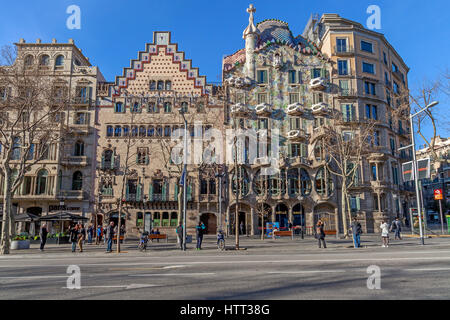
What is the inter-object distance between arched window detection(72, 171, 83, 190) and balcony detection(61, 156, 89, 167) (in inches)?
49.3

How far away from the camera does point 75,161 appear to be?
35938 mm

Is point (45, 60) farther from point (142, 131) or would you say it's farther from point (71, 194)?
point (71, 194)

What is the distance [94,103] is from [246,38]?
21.1 metres

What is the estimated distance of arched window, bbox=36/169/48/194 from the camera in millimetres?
34969

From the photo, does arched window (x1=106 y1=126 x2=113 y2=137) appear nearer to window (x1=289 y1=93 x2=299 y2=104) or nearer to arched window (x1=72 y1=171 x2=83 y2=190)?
arched window (x1=72 y1=171 x2=83 y2=190)

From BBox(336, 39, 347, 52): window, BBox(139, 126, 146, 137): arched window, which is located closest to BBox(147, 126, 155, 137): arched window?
BBox(139, 126, 146, 137): arched window

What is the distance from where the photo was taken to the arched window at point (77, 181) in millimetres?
35750

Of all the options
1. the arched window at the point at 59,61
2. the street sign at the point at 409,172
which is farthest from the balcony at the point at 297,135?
the arched window at the point at 59,61

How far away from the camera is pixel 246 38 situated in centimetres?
4078

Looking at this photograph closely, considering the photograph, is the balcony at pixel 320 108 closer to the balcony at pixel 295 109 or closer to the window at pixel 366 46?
the balcony at pixel 295 109

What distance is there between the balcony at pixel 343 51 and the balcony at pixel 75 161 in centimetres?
3382

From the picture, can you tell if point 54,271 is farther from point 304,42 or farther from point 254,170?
point 304,42

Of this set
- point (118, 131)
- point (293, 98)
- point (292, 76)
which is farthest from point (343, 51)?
point (118, 131)
